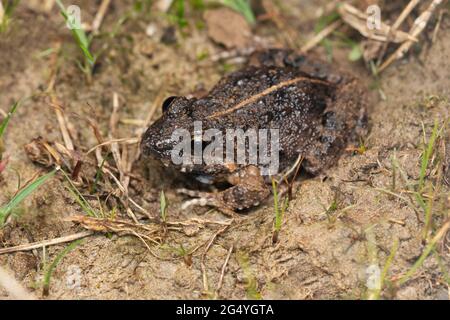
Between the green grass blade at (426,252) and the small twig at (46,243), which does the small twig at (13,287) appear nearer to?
the small twig at (46,243)

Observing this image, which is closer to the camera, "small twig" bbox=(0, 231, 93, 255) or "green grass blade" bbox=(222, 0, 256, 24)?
"small twig" bbox=(0, 231, 93, 255)

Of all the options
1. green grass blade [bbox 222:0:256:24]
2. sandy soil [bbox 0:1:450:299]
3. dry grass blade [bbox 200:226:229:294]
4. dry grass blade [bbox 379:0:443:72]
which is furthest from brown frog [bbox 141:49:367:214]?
green grass blade [bbox 222:0:256:24]

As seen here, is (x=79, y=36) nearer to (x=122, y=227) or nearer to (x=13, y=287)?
(x=122, y=227)

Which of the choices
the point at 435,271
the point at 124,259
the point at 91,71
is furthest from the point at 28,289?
the point at 435,271

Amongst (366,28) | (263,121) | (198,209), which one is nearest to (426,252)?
(263,121)

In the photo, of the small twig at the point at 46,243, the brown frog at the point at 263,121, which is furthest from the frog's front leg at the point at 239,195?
the small twig at the point at 46,243

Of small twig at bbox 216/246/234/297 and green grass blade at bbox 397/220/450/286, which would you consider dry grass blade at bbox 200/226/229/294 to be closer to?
small twig at bbox 216/246/234/297

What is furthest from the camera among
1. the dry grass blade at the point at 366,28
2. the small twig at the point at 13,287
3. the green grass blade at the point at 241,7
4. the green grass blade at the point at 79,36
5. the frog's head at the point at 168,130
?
the green grass blade at the point at 241,7

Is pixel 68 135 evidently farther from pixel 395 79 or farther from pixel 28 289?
pixel 395 79
